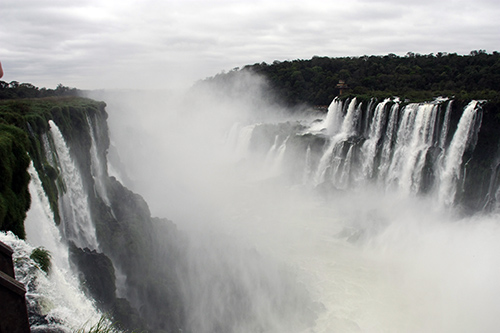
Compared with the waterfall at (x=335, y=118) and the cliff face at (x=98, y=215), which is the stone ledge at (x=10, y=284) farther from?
the waterfall at (x=335, y=118)

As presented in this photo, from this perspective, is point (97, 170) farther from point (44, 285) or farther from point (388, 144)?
point (388, 144)

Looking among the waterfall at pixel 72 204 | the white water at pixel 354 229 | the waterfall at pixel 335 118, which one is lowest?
the white water at pixel 354 229

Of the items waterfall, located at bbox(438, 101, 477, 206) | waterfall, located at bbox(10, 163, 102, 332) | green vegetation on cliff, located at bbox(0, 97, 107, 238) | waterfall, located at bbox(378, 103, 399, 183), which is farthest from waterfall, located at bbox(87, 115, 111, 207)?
waterfall, located at bbox(438, 101, 477, 206)

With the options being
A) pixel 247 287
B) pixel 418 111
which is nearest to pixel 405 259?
pixel 247 287

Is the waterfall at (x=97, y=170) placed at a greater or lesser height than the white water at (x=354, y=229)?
greater

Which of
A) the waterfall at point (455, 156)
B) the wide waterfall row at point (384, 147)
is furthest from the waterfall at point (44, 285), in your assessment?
the wide waterfall row at point (384, 147)

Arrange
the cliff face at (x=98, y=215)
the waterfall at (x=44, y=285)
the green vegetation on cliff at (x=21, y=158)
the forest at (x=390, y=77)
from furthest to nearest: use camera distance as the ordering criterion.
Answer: the forest at (x=390, y=77) → the cliff face at (x=98, y=215) → the green vegetation on cliff at (x=21, y=158) → the waterfall at (x=44, y=285)

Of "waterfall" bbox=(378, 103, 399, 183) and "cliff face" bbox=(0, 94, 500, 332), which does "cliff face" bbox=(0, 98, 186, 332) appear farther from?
"waterfall" bbox=(378, 103, 399, 183)
